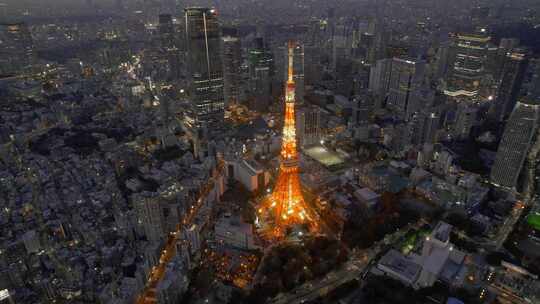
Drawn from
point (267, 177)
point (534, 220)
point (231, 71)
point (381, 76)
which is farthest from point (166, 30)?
point (534, 220)

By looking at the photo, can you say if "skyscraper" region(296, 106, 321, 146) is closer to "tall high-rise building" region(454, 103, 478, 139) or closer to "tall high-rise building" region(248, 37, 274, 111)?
"tall high-rise building" region(248, 37, 274, 111)

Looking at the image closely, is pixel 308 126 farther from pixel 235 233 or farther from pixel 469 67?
pixel 469 67

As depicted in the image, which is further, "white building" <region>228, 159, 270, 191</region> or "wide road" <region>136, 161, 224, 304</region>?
"white building" <region>228, 159, 270, 191</region>

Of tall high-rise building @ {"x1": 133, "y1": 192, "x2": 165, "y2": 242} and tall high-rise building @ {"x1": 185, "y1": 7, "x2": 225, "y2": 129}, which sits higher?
tall high-rise building @ {"x1": 185, "y1": 7, "x2": 225, "y2": 129}

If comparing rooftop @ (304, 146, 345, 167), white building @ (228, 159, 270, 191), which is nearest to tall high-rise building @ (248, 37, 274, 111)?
rooftop @ (304, 146, 345, 167)

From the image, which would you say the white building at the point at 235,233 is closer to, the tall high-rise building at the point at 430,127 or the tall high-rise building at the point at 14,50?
the tall high-rise building at the point at 430,127

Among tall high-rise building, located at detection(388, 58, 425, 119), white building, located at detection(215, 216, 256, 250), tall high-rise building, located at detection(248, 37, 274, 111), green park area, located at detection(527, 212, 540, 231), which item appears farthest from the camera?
tall high-rise building, located at detection(248, 37, 274, 111)
